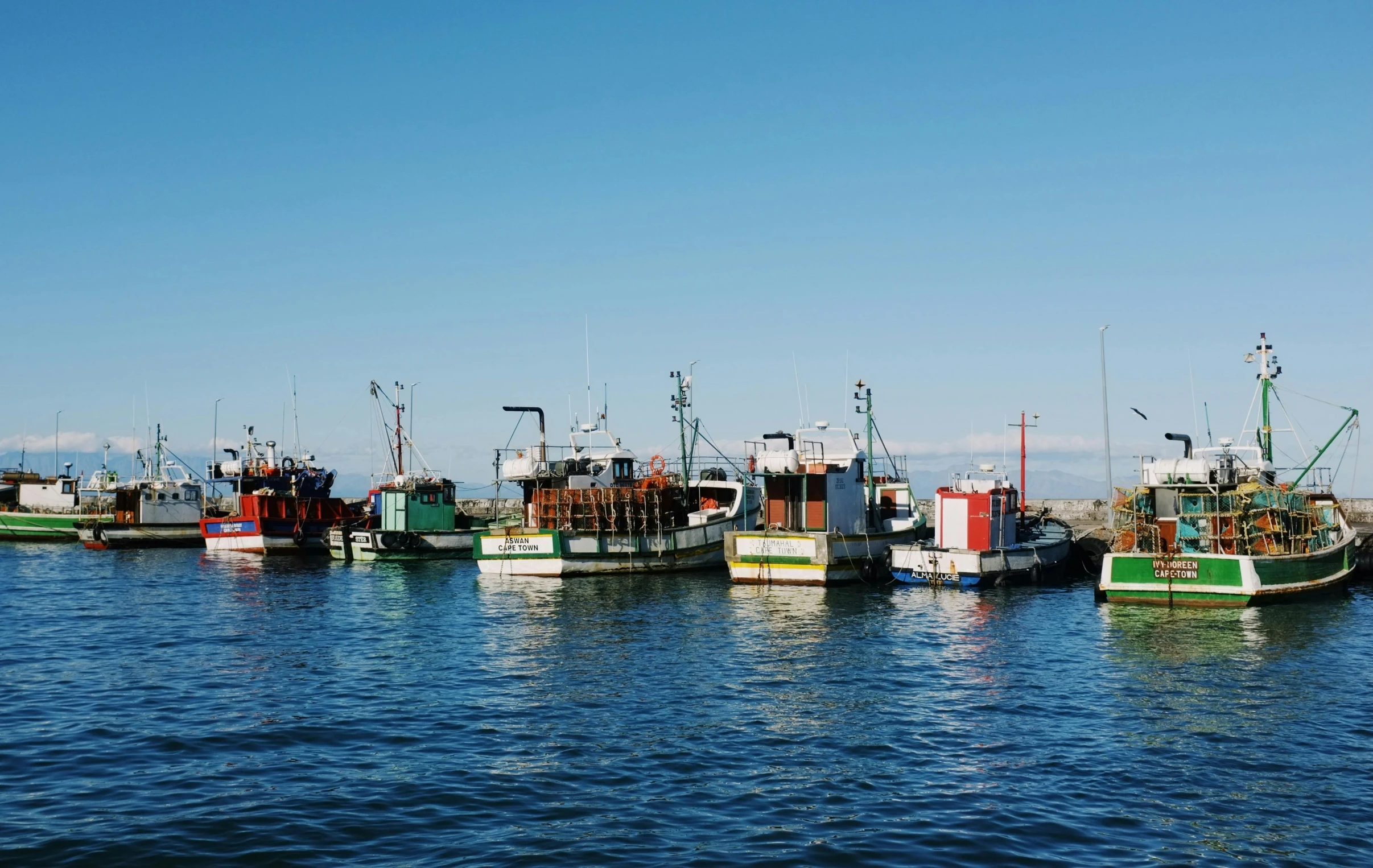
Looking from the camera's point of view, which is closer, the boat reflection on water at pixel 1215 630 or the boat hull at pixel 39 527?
the boat reflection on water at pixel 1215 630

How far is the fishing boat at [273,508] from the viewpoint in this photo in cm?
7062

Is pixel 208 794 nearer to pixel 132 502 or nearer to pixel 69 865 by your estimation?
pixel 69 865

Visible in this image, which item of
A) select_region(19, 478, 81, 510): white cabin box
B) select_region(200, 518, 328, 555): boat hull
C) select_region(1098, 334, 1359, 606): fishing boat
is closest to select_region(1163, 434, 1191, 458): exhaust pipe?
select_region(1098, 334, 1359, 606): fishing boat

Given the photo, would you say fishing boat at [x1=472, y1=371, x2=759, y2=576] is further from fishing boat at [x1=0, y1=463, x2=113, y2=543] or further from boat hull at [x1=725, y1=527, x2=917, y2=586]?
fishing boat at [x1=0, y1=463, x2=113, y2=543]

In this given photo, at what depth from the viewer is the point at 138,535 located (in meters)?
76.9

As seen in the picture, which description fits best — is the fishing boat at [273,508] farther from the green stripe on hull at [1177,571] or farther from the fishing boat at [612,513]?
the green stripe on hull at [1177,571]

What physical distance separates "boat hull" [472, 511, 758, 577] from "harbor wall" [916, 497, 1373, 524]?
1298 inches

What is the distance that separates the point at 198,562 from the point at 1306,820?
6176cm

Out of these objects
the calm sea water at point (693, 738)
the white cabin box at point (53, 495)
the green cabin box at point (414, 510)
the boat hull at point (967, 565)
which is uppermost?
the white cabin box at point (53, 495)

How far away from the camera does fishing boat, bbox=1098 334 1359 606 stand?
39.3m

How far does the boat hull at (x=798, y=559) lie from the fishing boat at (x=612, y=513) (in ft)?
22.1

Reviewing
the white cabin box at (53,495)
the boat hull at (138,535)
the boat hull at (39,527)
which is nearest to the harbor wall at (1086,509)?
the boat hull at (138,535)

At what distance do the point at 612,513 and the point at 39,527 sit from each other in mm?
52914

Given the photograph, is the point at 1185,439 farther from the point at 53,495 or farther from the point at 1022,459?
the point at 53,495
